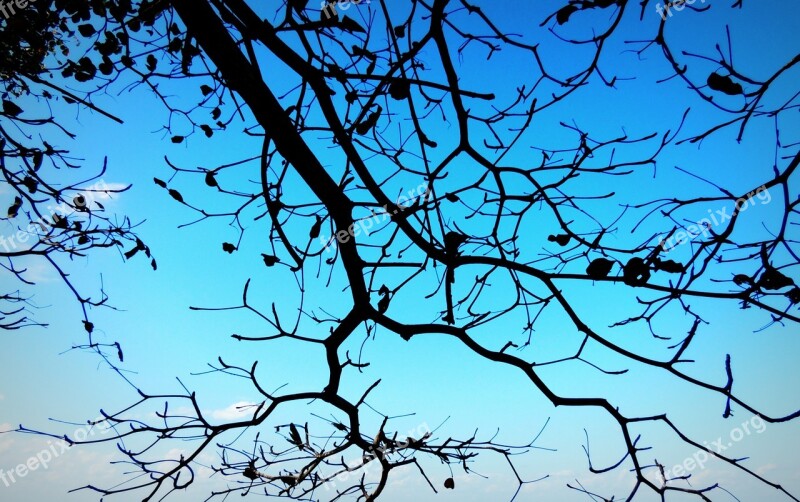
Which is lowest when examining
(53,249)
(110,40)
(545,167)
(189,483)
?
(189,483)

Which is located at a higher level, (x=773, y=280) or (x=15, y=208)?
(x=15, y=208)

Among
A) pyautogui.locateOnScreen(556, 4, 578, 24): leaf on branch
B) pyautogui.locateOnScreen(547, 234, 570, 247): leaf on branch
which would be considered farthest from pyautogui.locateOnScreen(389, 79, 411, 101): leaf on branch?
pyautogui.locateOnScreen(547, 234, 570, 247): leaf on branch

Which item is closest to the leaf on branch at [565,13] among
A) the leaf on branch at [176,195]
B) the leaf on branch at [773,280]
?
the leaf on branch at [773,280]

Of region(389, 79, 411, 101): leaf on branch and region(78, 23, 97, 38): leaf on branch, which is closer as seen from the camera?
region(389, 79, 411, 101): leaf on branch

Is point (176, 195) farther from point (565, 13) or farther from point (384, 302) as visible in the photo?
point (565, 13)

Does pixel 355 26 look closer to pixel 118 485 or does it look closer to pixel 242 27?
pixel 242 27

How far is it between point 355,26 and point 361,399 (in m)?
1.47

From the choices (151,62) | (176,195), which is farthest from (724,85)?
(151,62)

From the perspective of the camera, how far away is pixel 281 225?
88.6 inches

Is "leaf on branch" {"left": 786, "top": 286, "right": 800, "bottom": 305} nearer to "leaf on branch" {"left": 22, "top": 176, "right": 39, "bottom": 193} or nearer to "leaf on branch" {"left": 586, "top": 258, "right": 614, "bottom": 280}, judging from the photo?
"leaf on branch" {"left": 586, "top": 258, "right": 614, "bottom": 280}

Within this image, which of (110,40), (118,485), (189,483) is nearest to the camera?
(118,485)

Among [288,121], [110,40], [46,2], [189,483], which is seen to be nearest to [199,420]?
[189,483]

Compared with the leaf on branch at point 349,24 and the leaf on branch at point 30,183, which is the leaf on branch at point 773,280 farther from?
the leaf on branch at point 30,183

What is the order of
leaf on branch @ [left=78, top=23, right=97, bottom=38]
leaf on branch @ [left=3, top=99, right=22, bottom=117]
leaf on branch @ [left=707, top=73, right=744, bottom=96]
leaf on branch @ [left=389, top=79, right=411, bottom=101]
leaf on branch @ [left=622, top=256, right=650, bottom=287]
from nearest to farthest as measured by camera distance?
leaf on branch @ [left=707, top=73, right=744, bottom=96], leaf on branch @ [left=622, top=256, right=650, bottom=287], leaf on branch @ [left=389, top=79, right=411, bottom=101], leaf on branch @ [left=3, top=99, right=22, bottom=117], leaf on branch @ [left=78, top=23, right=97, bottom=38]
